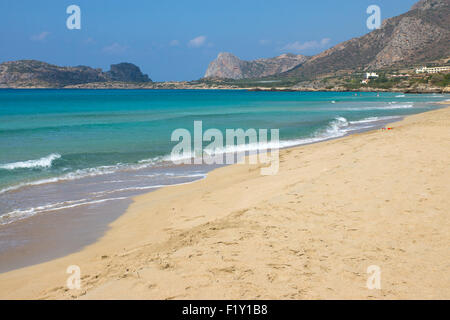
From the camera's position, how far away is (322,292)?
4.23 metres

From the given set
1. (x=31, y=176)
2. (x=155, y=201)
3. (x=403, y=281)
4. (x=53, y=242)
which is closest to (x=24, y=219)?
(x=53, y=242)

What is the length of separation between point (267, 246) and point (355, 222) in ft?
5.49

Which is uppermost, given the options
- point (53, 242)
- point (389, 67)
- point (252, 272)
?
point (389, 67)

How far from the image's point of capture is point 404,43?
157875 millimetres

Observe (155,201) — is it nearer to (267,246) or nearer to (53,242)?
(53,242)

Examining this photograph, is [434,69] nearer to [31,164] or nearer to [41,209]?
[31,164]

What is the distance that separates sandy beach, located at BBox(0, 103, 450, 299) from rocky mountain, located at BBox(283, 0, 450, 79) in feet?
511

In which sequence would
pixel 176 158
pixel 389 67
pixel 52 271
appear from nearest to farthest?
pixel 52 271 → pixel 176 158 → pixel 389 67

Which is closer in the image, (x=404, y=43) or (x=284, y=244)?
(x=284, y=244)

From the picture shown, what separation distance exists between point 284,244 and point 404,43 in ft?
574

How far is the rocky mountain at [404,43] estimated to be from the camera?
147250mm

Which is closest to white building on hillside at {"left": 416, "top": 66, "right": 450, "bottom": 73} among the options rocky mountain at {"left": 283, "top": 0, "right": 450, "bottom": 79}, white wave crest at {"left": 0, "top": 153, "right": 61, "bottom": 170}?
rocky mountain at {"left": 283, "top": 0, "right": 450, "bottom": 79}

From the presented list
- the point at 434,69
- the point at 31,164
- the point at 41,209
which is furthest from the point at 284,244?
the point at 434,69

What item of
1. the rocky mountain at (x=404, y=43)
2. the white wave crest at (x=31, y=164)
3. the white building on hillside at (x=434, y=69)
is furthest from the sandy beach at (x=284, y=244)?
the rocky mountain at (x=404, y=43)
